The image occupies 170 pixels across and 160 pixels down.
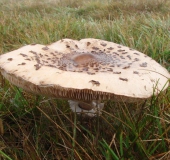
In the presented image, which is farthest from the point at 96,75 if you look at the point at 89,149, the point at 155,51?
the point at 155,51

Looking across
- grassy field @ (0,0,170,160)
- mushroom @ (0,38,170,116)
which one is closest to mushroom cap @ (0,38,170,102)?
mushroom @ (0,38,170,116)

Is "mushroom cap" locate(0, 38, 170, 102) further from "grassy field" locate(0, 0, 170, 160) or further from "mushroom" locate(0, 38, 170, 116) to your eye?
"grassy field" locate(0, 0, 170, 160)

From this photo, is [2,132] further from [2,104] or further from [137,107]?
[137,107]

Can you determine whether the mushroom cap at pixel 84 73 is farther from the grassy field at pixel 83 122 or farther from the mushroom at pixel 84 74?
the grassy field at pixel 83 122

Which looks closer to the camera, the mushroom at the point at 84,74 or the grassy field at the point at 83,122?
the mushroom at the point at 84,74

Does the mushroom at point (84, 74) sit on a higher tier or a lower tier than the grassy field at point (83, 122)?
higher

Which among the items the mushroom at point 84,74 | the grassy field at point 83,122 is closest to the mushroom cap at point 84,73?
the mushroom at point 84,74

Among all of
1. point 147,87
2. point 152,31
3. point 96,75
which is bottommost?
point 152,31
